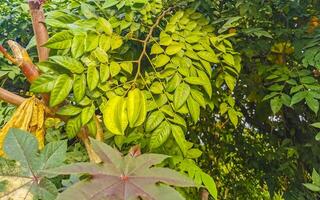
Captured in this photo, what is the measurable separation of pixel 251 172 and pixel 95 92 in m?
1.23

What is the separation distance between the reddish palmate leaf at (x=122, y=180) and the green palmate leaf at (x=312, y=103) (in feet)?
1.95

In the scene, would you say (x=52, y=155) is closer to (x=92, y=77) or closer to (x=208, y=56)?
(x=92, y=77)

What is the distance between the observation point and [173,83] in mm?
826

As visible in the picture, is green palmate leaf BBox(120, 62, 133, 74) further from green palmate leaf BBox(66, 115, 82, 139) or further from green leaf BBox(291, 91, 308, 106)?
green leaf BBox(291, 91, 308, 106)

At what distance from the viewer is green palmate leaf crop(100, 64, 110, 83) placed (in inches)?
30.7

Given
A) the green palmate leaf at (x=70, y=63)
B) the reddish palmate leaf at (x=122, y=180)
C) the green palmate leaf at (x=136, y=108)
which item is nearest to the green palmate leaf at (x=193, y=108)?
the green palmate leaf at (x=136, y=108)

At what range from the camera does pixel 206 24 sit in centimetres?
107

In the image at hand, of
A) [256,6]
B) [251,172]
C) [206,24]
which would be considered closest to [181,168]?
[206,24]

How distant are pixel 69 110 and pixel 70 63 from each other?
0.27 ft

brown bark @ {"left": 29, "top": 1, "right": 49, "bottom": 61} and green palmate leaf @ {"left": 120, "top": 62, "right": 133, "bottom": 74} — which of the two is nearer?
brown bark @ {"left": 29, "top": 1, "right": 49, "bottom": 61}

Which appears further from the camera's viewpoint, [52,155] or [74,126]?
[74,126]

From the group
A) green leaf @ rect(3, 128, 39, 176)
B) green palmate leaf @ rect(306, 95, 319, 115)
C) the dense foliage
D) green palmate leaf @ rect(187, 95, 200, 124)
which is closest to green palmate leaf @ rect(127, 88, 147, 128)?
the dense foliage

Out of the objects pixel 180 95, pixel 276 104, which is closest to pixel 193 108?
pixel 180 95

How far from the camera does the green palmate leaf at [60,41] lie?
0.75 metres
